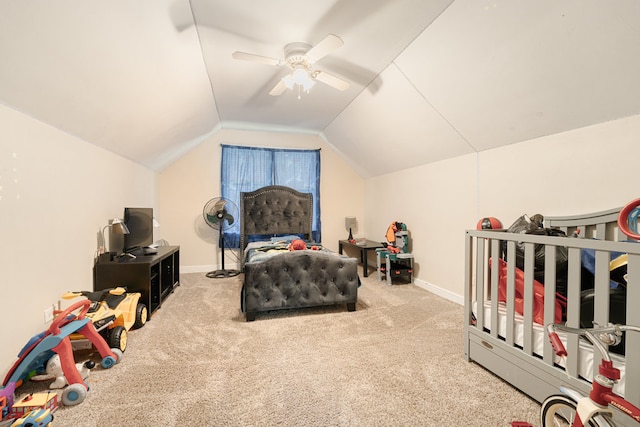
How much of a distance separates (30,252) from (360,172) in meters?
4.93

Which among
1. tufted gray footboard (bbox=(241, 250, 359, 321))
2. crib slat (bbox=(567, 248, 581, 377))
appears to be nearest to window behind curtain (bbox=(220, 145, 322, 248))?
tufted gray footboard (bbox=(241, 250, 359, 321))

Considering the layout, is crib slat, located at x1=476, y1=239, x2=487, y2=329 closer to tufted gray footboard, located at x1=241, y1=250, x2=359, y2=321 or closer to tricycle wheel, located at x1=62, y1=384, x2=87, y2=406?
tufted gray footboard, located at x1=241, y1=250, x2=359, y2=321

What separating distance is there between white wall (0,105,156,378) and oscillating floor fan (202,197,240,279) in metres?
1.76

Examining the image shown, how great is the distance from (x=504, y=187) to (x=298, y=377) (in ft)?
8.72

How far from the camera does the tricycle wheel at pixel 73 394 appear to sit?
5.33ft

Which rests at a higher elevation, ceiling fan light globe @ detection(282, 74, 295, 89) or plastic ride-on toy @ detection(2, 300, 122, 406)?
ceiling fan light globe @ detection(282, 74, 295, 89)

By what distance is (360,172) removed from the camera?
229 inches

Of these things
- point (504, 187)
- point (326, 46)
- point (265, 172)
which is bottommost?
point (504, 187)

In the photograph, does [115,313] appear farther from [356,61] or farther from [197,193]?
[356,61]

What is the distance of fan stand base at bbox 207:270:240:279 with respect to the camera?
467 cm

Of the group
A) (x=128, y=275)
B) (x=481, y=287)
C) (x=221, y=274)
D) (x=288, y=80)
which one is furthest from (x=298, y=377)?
(x=221, y=274)

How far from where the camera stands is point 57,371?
71.4 inches

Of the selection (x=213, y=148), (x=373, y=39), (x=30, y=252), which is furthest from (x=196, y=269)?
(x=373, y=39)

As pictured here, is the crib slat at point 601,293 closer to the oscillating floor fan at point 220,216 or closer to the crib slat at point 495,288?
the crib slat at point 495,288
